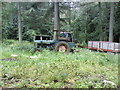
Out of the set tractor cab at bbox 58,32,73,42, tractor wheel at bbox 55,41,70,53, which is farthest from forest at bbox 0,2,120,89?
tractor cab at bbox 58,32,73,42

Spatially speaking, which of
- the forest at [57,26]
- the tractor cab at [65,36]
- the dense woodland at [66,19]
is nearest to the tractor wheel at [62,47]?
the forest at [57,26]

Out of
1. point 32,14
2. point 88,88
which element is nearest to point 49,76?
point 88,88

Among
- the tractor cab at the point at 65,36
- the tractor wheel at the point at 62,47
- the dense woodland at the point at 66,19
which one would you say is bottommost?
the tractor wheel at the point at 62,47

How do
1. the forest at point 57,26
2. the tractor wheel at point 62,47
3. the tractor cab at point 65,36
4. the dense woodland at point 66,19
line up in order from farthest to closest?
the dense woodland at point 66,19
the tractor cab at point 65,36
the tractor wheel at point 62,47
the forest at point 57,26

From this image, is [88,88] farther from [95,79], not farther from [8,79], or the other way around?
[8,79]

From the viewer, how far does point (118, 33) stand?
10.1 meters

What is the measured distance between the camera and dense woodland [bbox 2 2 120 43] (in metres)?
9.42

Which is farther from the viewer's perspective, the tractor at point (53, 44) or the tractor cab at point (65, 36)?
the tractor cab at point (65, 36)

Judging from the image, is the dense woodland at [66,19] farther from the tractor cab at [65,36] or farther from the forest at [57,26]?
the tractor cab at [65,36]

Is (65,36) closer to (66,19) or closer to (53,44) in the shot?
(53,44)

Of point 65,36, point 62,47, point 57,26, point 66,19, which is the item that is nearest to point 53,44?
point 62,47

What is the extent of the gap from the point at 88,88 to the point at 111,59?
228 cm

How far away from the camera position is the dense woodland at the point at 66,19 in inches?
371

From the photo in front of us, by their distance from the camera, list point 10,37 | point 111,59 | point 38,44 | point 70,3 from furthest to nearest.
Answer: point 10,37
point 70,3
point 38,44
point 111,59
